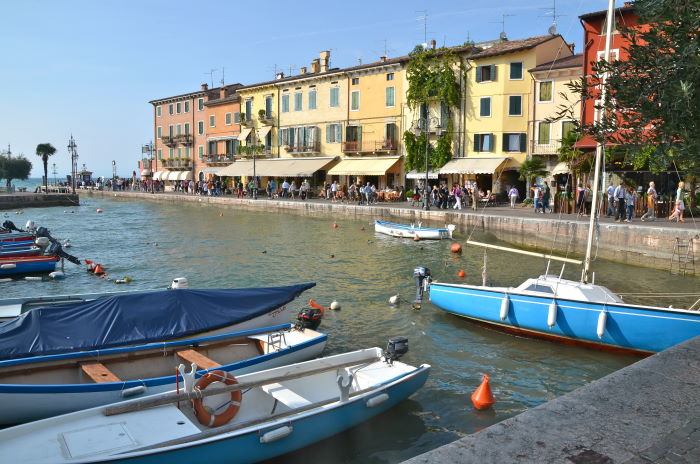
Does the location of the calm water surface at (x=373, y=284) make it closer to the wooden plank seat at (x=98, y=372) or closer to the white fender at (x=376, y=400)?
the white fender at (x=376, y=400)

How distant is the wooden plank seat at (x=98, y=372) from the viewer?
336 inches

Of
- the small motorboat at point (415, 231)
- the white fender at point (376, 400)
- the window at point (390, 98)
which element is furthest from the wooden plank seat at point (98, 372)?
the window at point (390, 98)

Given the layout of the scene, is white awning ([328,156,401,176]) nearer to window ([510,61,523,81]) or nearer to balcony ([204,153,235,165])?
window ([510,61,523,81])

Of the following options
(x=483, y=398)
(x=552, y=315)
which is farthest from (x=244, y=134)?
(x=483, y=398)

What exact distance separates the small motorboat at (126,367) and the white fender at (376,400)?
226cm

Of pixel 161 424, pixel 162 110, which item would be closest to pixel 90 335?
pixel 161 424

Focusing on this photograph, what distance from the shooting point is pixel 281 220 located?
132 feet

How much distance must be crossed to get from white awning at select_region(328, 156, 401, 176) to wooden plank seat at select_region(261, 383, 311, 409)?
125 feet

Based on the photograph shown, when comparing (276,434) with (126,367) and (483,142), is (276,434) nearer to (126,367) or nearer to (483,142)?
(126,367)

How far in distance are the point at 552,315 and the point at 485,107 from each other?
1226 inches

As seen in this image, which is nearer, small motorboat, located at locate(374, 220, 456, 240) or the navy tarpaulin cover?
the navy tarpaulin cover

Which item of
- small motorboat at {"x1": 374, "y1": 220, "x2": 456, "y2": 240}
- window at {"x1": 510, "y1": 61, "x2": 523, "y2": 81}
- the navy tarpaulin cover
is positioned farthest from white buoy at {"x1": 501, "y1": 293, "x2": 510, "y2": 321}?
window at {"x1": 510, "y1": 61, "x2": 523, "y2": 81}

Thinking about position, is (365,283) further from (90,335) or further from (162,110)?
(162,110)

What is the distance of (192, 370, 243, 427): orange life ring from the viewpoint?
7352 millimetres
